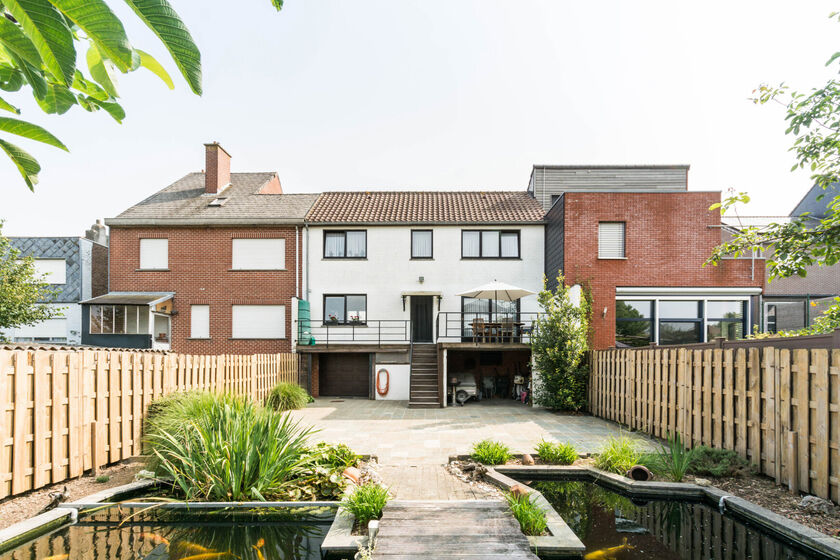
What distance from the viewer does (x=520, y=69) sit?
6.64m

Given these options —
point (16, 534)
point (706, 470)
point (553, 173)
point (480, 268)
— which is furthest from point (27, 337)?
point (706, 470)

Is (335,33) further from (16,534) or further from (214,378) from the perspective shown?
(214,378)

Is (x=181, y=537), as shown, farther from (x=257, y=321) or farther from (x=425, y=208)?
(x=425, y=208)

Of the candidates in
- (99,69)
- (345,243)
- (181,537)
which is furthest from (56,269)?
(99,69)

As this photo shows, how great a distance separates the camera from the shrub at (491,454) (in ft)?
21.7

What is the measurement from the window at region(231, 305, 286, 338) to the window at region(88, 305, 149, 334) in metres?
2.84

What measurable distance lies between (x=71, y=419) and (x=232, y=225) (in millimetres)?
12770

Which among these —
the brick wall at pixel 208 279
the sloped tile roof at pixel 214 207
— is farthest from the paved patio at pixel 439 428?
the sloped tile roof at pixel 214 207

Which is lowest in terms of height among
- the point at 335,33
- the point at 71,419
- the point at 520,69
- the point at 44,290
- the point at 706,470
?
the point at 706,470

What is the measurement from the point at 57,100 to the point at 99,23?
505 millimetres

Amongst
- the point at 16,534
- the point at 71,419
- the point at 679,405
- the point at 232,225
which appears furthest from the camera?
the point at 232,225

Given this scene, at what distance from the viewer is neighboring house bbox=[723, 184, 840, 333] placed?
1570cm

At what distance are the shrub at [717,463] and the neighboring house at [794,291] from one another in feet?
30.5

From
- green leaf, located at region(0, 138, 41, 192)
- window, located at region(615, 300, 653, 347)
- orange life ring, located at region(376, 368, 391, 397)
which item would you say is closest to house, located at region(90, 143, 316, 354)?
orange life ring, located at region(376, 368, 391, 397)
